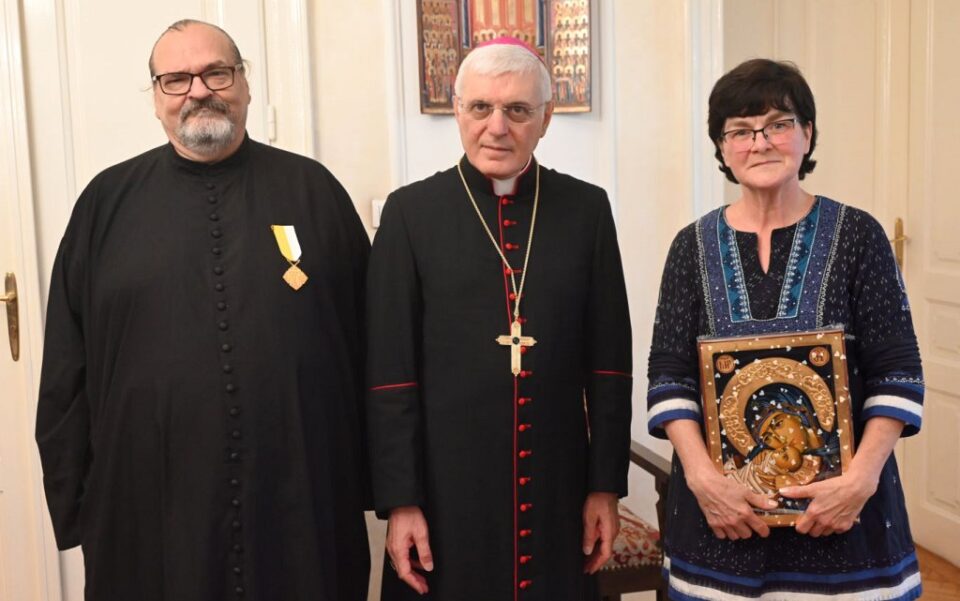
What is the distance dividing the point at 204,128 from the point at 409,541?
92cm

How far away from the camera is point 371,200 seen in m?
3.12

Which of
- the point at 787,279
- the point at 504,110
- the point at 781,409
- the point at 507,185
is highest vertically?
the point at 504,110

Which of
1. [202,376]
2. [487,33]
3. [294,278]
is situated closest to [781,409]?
[294,278]

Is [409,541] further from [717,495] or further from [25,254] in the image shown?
[25,254]

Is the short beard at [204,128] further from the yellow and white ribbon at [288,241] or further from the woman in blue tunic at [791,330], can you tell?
the woman in blue tunic at [791,330]

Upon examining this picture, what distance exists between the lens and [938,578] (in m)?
3.66

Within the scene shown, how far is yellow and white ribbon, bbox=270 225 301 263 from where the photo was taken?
2006 mm

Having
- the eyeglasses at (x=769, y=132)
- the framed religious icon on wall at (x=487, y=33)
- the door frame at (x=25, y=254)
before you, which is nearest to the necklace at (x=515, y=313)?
the eyeglasses at (x=769, y=132)

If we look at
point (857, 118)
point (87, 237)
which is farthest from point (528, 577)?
point (857, 118)

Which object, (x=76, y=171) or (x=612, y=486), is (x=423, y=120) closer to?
(x=76, y=171)

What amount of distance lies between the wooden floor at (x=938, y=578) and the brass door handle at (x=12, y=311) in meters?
3.11

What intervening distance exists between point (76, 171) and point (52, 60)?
335 mm

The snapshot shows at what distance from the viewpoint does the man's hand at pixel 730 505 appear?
1.69 meters

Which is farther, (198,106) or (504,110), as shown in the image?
(198,106)
